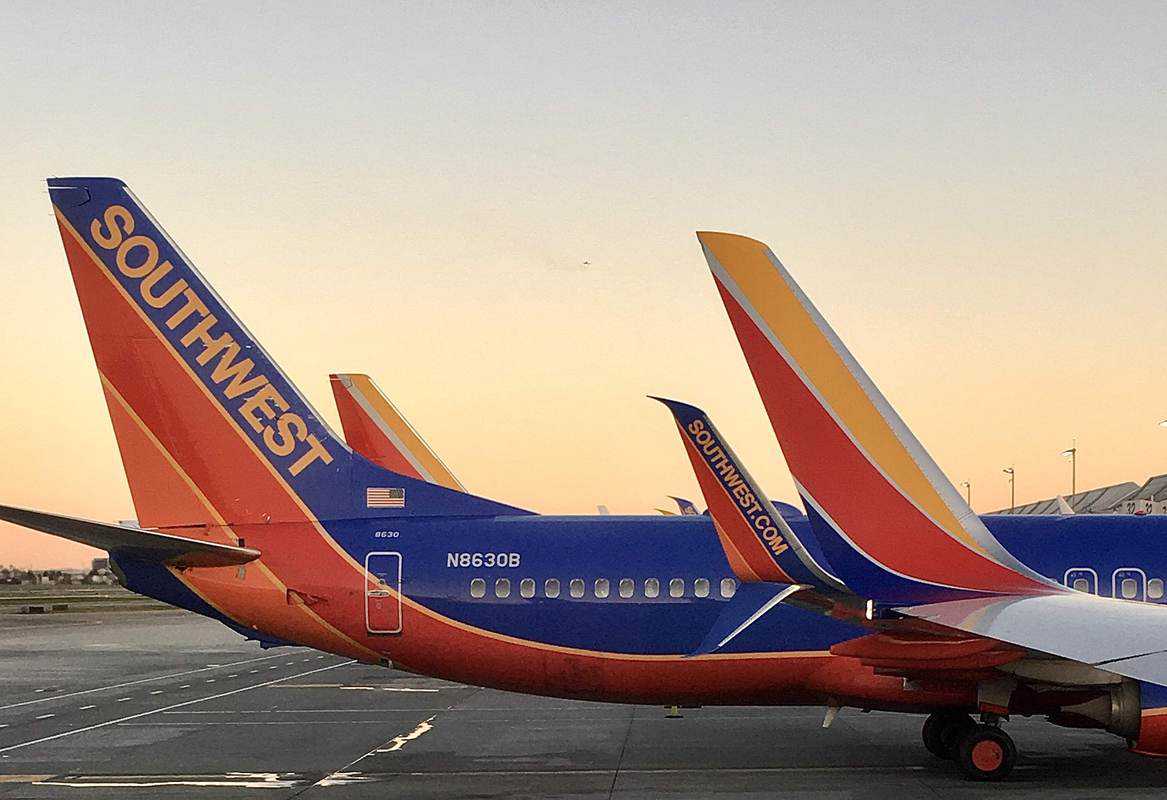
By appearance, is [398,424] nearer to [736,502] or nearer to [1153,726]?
[736,502]

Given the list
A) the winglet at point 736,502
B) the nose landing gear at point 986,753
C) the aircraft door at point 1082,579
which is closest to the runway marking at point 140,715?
the winglet at point 736,502

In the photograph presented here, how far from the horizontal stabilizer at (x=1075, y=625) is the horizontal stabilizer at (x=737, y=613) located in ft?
18.3

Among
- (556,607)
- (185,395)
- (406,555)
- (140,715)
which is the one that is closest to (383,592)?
(406,555)

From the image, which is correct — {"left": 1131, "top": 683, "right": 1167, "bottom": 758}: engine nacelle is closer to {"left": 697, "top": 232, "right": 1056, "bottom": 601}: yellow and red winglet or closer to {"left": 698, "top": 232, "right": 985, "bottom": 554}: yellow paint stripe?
{"left": 697, "top": 232, "right": 1056, "bottom": 601}: yellow and red winglet

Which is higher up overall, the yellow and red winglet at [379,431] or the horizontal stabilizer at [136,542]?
the yellow and red winglet at [379,431]

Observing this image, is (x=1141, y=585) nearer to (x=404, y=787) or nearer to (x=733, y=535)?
(x=733, y=535)

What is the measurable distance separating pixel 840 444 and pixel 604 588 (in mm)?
8160

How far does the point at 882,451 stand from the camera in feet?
50.4

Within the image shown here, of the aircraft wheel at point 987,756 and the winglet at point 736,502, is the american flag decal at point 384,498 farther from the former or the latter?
the aircraft wheel at point 987,756

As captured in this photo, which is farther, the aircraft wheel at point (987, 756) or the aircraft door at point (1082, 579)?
the aircraft door at point (1082, 579)

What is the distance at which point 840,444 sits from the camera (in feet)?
49.9

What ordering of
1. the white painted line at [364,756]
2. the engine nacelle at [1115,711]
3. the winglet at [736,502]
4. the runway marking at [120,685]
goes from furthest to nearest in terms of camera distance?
the runway marking at [120,685], the white painted line at [364,756], the winglet at [736,502], the engine nacelle at [1115,711]

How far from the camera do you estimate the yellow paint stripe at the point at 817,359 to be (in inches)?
583

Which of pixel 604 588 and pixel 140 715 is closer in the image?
pixel 604 588
